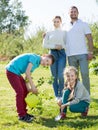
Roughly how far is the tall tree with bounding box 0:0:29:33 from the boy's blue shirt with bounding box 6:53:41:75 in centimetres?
4857

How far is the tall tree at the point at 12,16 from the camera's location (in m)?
55.7

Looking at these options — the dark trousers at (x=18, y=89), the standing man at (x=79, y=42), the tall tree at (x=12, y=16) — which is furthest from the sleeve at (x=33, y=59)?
the tall tree at (x=12, y=16)

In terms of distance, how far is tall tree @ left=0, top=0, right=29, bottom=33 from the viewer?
Result: 2191 inches

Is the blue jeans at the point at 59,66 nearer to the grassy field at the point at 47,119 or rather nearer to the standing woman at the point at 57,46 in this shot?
the standing woman at the point at 57,46

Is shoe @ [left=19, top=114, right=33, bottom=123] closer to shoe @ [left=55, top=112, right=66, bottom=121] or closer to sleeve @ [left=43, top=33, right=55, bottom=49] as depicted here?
shoe @ [left=55, top=112, right=66, bottom=121]

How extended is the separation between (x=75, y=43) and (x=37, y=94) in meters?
1.50

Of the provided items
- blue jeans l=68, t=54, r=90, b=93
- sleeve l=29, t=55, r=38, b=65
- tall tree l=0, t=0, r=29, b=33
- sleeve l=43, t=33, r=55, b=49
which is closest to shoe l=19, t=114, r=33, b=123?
sleeve l=29, t=55, r=38, b=65

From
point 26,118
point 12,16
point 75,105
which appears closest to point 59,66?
point 75,105

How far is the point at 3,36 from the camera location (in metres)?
30.2

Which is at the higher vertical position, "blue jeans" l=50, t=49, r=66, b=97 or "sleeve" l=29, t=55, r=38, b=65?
"sleeve" l=29, t=55, r=38, b=65

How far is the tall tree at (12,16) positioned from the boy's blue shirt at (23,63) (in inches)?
1912

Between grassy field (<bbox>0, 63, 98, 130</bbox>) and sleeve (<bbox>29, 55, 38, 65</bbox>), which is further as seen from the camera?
sleeve (<bbox>29, 55, 38, 65</bbox>)

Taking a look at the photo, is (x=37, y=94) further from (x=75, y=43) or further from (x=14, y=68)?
(x=75, y=43)

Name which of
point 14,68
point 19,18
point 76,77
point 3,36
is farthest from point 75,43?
point 19,18
